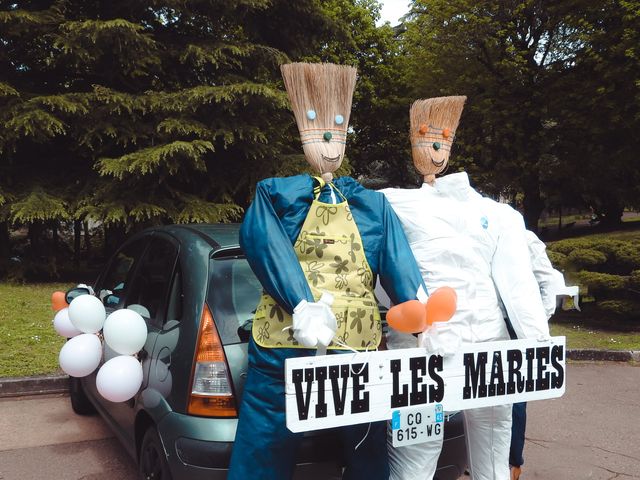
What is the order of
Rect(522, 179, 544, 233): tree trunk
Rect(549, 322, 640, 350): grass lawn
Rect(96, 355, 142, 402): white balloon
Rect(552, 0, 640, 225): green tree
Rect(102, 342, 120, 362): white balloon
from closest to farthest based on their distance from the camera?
Rect(96, 355, 142, 402): white balloon
Rect(102, 342, 120, 362): white balloon
Rect(549, 322, 640, 350): grass lawn
Rect(552, 0, 640, 225): green tree
Rect(522, 179, 544, 233): tree trunk

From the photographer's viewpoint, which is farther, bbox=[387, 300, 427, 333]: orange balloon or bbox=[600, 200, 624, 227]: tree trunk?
bbox=[600, 200, 624, 227]: tree trunk

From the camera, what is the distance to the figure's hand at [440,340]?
2316 mm

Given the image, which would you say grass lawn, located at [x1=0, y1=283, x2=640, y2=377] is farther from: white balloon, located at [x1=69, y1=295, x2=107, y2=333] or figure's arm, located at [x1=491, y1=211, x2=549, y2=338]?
figure's arm, located at [x1=491, y1=211, x2=549, y2=338]

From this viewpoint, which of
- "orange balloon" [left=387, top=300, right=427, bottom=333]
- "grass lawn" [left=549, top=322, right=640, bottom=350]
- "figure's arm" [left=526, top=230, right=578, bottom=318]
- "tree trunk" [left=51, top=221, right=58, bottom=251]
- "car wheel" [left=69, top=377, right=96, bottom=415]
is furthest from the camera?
"tree trunk" [left=51, top=221, right=58, bottom=251]

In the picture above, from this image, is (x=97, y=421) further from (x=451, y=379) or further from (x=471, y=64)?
(x=471, y=64)

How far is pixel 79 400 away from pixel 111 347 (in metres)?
1.98

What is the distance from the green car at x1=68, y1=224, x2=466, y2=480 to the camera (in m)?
2.51

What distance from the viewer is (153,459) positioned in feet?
9.45

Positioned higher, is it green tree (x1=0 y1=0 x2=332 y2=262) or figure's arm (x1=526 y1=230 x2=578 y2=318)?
green tree (x1=0 y1=0 x2=332 y2=262)

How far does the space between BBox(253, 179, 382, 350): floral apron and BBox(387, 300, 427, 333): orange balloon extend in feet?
0.53

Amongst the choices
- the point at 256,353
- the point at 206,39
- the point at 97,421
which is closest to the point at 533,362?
the point at 256,353

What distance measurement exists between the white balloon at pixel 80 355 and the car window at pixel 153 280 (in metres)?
0.31

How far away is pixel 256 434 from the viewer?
2.29 metres

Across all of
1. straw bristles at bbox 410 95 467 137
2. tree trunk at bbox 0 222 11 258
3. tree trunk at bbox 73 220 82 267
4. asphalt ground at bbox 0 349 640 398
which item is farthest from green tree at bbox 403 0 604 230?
asphalt ground at bbox 0 349 640 398
